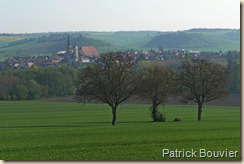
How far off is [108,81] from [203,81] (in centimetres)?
1132

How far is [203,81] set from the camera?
5656cm

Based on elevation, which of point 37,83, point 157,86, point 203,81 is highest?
point 203,81

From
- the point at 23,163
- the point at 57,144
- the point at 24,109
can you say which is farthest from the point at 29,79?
the point at 23,163

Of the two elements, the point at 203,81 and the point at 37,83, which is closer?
the point at 203,81

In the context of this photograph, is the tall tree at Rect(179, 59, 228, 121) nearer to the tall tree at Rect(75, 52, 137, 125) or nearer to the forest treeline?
the tall tree at Rect(75, 52, 137, 125)

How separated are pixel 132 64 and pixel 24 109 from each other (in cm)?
3146

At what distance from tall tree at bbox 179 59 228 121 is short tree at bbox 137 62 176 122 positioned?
2.34 metres

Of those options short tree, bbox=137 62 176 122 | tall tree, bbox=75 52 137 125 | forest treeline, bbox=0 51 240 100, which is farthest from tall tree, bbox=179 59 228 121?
forest treeline, bbox=0 51 240 100

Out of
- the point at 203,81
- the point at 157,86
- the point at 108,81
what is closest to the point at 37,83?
the point at 203,81

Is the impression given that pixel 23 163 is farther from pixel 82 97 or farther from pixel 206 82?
pixel 206 82

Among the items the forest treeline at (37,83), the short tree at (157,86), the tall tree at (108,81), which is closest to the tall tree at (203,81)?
the short tree at (157,86)

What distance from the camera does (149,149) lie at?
83.0ft

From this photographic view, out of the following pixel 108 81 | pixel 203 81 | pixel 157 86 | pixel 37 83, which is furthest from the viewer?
pixel 37 83

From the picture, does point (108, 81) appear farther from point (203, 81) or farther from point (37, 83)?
point (37, 83)
